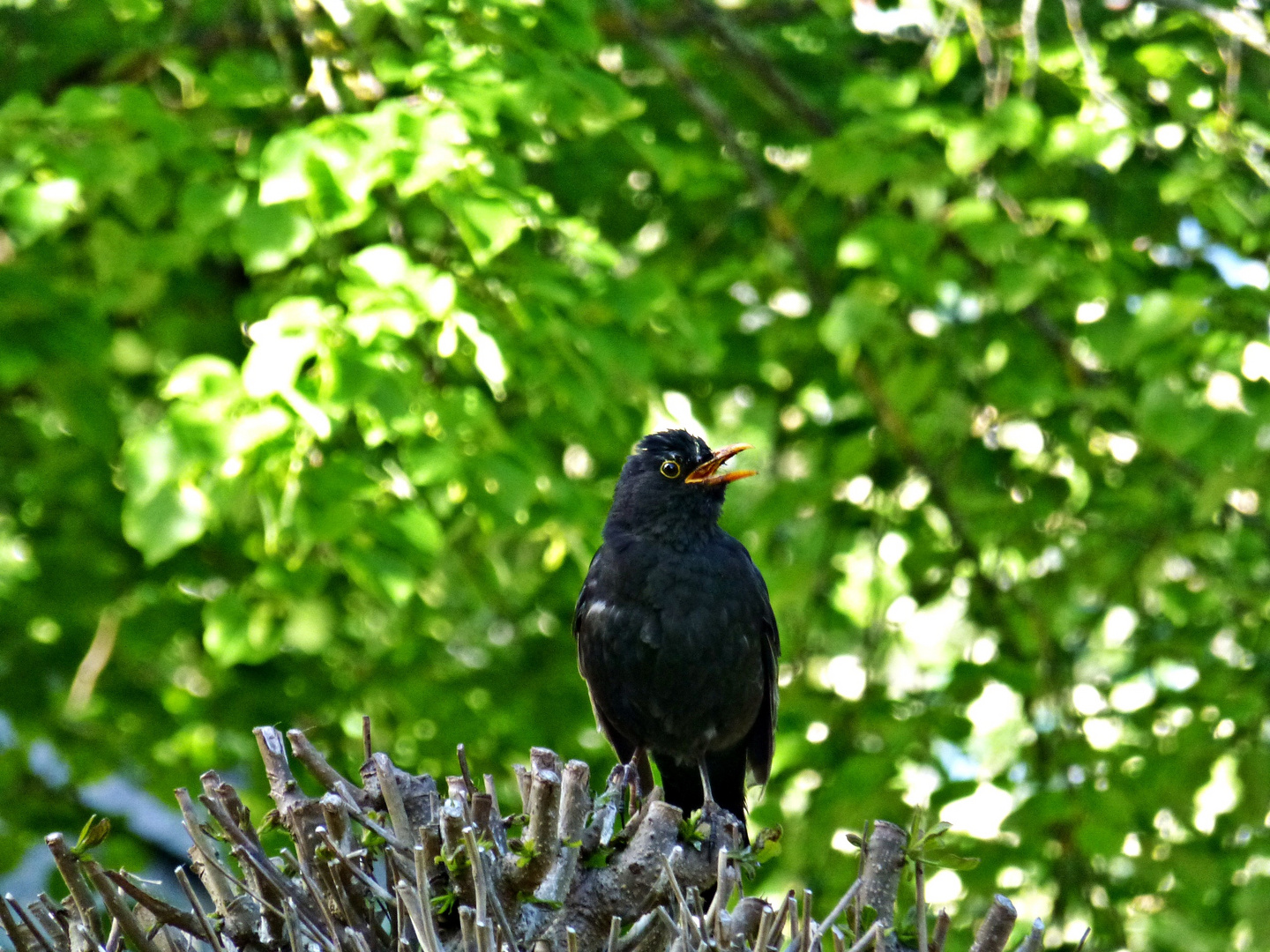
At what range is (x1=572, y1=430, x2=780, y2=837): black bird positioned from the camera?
4.62 meters

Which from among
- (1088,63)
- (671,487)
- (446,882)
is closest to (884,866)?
(446,882)

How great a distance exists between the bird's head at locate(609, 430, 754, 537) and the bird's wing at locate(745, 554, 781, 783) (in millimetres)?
276

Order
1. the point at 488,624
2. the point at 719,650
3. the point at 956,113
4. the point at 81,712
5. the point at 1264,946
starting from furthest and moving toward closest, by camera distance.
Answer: the point at 488,624 → the point at 81,712 → the point at 956,113 → the point at 1264,946 → the point at 719,650

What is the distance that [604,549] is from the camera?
16.0ft

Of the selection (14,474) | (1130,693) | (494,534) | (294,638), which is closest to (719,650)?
(494,534)

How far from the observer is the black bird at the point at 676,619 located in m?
4.62

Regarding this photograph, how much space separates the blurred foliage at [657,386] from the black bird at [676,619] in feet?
1.64

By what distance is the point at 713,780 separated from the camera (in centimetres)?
527

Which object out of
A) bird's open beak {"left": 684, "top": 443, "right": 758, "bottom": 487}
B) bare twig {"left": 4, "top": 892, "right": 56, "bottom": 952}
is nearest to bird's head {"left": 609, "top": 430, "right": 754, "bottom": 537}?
bird's open beak {"left": 684, "top": 443, "right": 758, "bottom": 487}

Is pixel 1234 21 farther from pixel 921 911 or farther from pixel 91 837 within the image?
pixel 91 837

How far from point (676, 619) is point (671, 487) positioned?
0.49 metres

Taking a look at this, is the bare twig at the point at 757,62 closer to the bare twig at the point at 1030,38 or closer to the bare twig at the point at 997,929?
the bare twig at the point at 1030,38

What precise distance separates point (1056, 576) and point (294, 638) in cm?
358

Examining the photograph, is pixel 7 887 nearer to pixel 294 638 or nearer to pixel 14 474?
pixel 14 474
